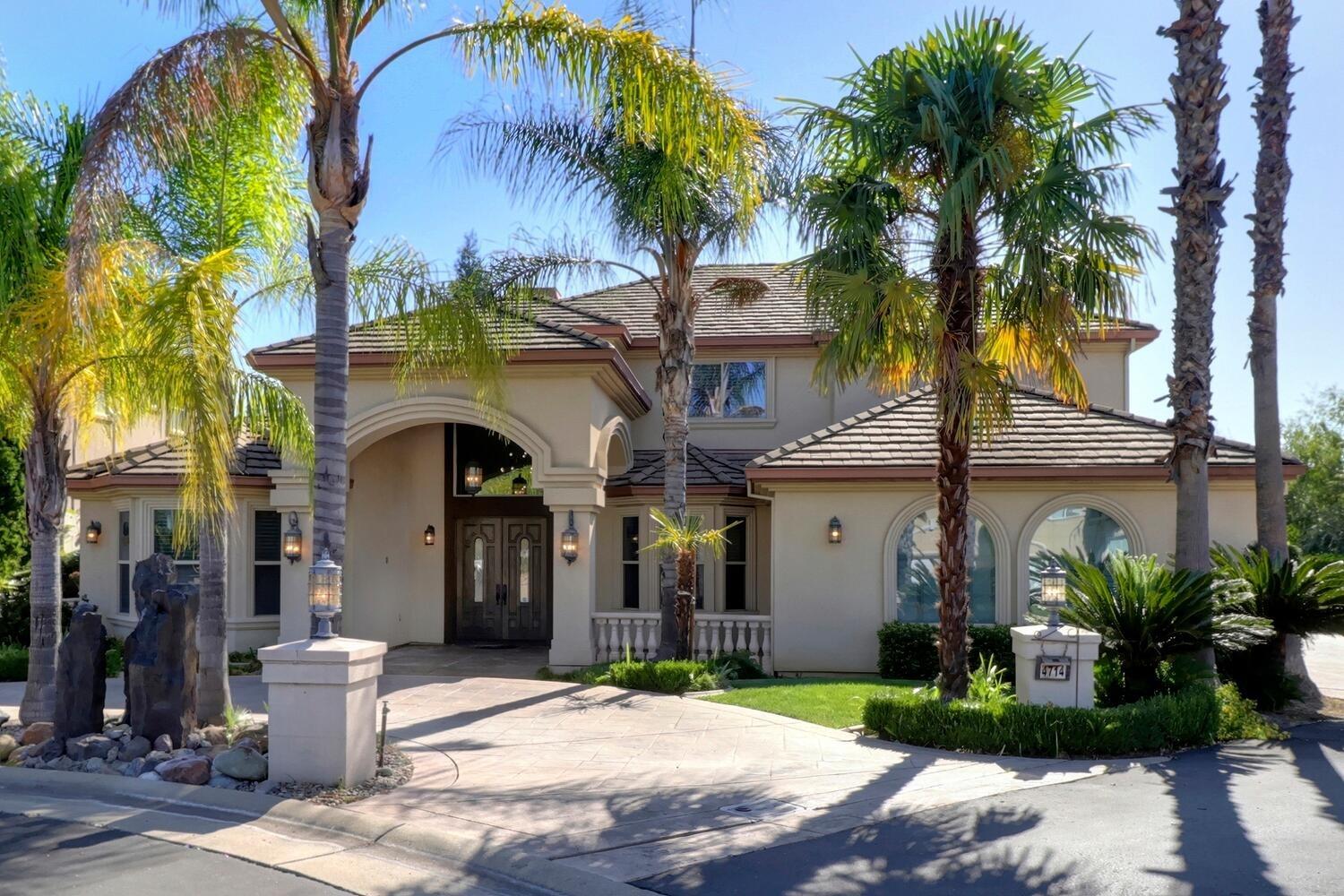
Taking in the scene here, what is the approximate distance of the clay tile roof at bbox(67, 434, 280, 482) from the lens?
52.1ft

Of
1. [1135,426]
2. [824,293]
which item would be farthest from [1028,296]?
[1135,426]

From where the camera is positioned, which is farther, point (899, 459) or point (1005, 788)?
point (899, 459)

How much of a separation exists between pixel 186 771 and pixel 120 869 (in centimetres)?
186

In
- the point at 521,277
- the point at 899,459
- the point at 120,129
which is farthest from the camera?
the point at 899,459

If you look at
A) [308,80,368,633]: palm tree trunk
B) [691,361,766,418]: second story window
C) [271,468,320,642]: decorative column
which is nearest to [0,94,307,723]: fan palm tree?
[308,80,368,633]: palm tree trunk

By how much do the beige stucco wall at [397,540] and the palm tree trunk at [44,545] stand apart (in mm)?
6229

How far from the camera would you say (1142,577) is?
35.6 ft

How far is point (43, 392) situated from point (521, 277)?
572 cm

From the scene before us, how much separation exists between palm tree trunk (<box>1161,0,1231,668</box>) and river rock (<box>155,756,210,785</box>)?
10397 mm

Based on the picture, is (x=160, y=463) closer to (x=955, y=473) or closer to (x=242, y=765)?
(x=242, y=765)

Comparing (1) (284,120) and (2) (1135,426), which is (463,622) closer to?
(1) (284,120)

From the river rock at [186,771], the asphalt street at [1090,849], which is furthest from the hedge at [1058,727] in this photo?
the river rock at [186,771]

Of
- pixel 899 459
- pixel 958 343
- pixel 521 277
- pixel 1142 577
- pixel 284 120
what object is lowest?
pixel 1142 577

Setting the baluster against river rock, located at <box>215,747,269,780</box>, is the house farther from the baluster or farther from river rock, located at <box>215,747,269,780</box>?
river rock, located at <box>215,747,269,780</box>
